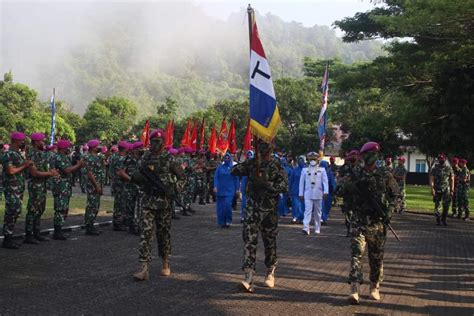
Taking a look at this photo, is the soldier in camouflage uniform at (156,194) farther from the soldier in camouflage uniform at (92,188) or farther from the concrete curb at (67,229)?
the concrete curb at (67,229)

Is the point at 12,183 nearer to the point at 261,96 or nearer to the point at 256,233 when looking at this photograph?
the point at 256,233

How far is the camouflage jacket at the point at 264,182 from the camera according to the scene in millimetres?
7338

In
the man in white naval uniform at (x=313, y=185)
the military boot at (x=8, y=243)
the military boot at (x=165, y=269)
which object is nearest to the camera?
the military boot at (x=165, y=269)

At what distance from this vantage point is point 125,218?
12891 millimetres

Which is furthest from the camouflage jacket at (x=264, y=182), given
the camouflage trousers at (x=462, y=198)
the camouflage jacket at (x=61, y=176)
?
the camouflage trousers at (x=462, y=198)

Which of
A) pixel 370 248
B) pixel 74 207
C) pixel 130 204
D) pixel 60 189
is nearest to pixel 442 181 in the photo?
pixel 130 204

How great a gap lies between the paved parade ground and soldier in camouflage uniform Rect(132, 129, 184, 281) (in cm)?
51

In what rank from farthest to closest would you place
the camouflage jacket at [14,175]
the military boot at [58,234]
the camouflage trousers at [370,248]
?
the military boot at [58,234] < the camouflage jacket at [14,175] < the camouflage trousers at [370,248]

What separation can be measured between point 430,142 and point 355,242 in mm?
12161

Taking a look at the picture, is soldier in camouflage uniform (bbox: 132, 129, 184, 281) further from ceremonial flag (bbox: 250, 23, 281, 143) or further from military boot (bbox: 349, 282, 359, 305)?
military boot (bbox: 349, 282, 359, 305)

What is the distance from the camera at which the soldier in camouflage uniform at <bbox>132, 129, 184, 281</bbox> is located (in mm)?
7672

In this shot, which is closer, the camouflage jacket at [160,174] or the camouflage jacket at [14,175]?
the camouflage jacket at [160,174]

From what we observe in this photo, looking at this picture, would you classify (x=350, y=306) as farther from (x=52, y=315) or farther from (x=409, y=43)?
(x=409, y=43)

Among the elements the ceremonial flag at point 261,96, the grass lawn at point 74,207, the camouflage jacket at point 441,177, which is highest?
the ceremonial flag at point 261,96
